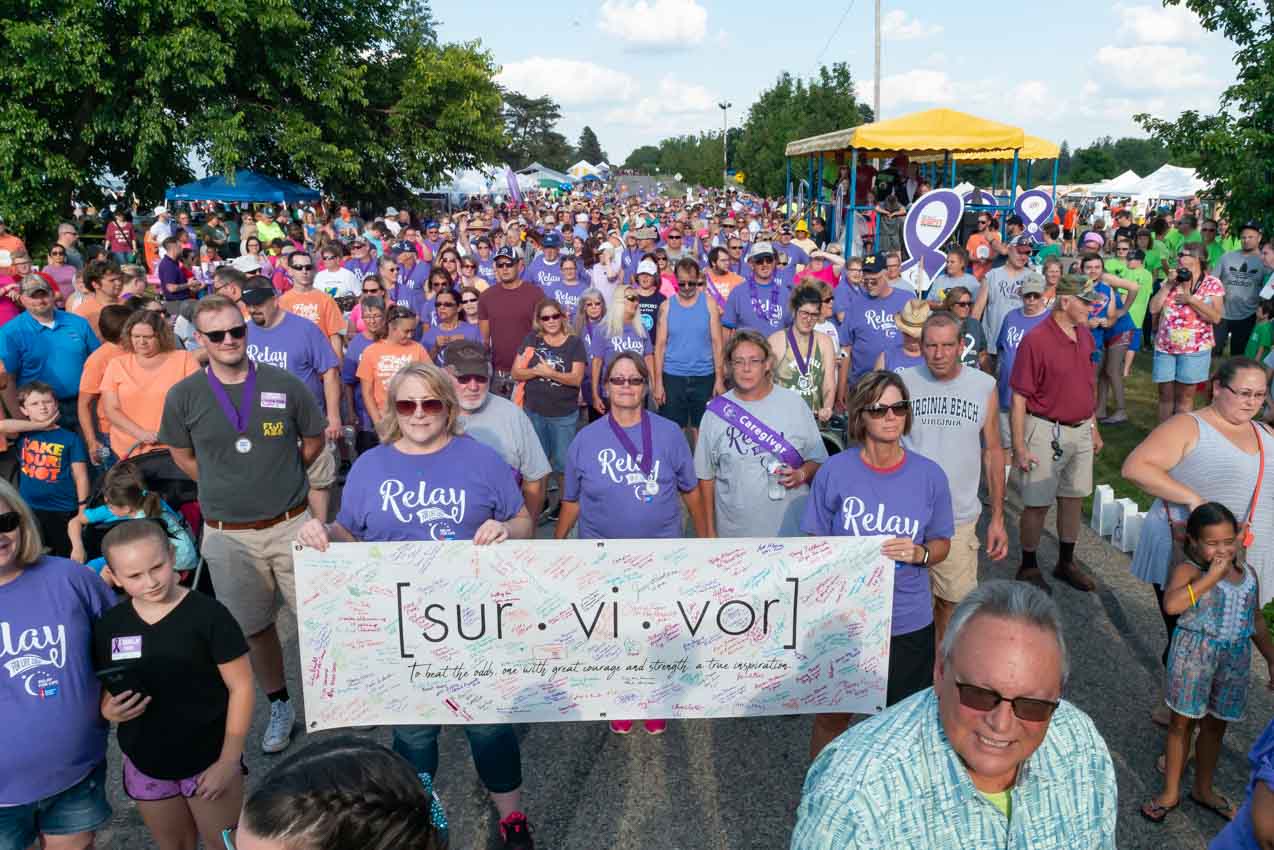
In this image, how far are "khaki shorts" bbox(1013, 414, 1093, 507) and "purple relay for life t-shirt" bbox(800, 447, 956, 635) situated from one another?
2515 mm

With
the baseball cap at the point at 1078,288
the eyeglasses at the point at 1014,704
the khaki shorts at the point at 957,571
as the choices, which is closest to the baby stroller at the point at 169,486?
the khaki shorts at the point at 957,571

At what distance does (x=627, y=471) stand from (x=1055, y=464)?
319 cm

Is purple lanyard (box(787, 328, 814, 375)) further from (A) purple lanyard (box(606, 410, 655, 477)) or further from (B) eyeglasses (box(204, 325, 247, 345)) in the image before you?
(B) eyeglasses (box(204, 325, 247, 345))

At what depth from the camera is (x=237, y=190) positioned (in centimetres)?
2323

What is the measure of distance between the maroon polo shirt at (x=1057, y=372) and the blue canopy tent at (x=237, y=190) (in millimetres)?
21846

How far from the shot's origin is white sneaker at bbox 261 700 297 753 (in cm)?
419

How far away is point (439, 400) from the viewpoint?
337 cm

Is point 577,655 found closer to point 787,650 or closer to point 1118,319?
point 787,650

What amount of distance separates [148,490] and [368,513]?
70.8 inches

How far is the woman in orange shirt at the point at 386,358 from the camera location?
6.56 metres

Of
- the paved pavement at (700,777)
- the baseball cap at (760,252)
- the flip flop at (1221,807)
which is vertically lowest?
the paved pavement at (700,777)

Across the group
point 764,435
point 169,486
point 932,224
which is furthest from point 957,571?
point 169,486

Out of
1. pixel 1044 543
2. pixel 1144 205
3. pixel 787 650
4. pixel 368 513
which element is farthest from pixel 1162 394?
pixel 1144 205

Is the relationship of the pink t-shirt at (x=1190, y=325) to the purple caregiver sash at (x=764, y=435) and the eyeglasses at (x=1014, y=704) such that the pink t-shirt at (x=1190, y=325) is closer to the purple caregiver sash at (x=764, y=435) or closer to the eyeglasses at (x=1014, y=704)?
the purple caregiver sash at (x=764, y=435)
